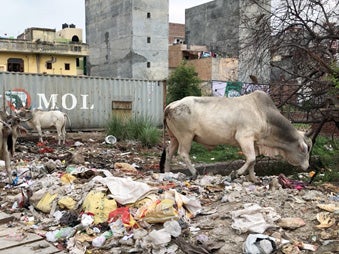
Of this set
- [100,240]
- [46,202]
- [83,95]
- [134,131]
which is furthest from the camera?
[83,95]

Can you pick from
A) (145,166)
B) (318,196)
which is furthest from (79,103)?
(318,196)

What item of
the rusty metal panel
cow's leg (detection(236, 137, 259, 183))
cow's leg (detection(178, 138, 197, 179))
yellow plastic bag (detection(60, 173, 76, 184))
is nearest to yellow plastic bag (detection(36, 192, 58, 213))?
yellow plastic bag (detection(60, 173, 76, 184))

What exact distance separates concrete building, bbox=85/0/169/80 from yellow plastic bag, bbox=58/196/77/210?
2697cm

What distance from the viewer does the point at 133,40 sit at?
106 ft

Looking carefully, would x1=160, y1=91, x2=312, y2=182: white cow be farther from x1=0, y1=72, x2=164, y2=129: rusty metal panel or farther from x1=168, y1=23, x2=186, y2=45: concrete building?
x1=168, y1=23, x2=186, y2=45: concrete building

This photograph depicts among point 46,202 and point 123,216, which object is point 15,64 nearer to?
point 46,202

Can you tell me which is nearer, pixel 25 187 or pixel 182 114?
pixel 25 187

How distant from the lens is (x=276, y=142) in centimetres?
739

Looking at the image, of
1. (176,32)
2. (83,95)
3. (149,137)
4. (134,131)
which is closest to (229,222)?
(149,137)

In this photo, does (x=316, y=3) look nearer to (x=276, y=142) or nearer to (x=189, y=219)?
(x=276, y=142)

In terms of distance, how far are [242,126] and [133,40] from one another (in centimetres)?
2648

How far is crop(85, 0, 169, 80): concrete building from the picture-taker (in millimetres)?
32656

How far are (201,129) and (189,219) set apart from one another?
2.90 m

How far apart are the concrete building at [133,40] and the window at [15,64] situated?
7005 millimetres
